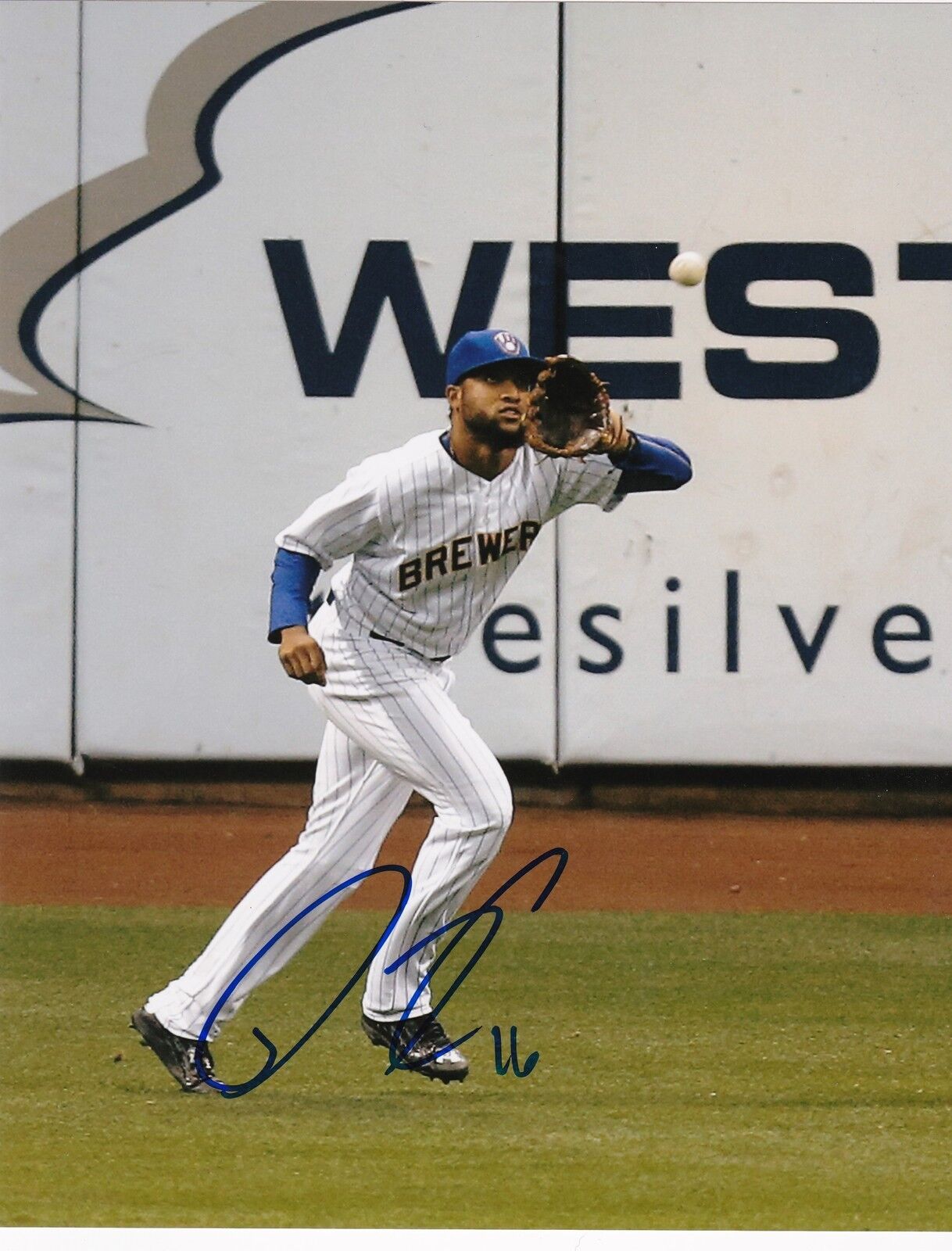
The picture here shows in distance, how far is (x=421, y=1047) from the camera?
4.01m

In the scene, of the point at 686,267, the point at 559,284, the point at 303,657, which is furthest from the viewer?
the point at 559,284

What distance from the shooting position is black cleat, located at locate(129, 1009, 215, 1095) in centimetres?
385

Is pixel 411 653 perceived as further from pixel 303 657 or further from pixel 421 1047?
pixel 421 1047

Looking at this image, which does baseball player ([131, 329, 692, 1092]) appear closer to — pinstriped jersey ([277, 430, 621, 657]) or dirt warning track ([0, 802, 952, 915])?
pinstriped jersey ([277, 430, 621, 657])

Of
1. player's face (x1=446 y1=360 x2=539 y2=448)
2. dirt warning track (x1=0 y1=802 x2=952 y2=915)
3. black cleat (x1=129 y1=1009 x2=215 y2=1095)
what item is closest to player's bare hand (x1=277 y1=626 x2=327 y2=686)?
player's face (x1=446 y1=360 x2=539 y2=448)

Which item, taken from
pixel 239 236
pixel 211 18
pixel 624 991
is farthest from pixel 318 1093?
pixel 211 18

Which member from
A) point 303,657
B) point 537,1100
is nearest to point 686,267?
point 303,657

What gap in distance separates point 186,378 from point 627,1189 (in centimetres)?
532

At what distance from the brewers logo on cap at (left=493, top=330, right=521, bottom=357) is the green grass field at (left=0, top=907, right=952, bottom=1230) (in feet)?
4.47

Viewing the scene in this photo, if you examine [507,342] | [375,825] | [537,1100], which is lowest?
[537,1100]

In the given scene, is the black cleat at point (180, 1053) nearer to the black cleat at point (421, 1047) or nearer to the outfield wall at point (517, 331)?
the black cleat at point (421, 1047)

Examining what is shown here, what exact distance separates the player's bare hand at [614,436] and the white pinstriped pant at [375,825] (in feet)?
1.90

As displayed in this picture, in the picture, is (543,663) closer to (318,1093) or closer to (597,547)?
(597,547)

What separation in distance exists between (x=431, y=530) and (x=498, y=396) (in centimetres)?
27
